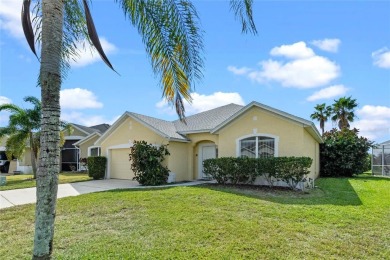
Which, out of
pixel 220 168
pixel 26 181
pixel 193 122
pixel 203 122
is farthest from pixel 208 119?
pixel 26 181

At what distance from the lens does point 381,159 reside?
2575 centimetres

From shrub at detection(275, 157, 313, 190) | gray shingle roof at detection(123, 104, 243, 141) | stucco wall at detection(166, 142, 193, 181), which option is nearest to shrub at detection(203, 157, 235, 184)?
shrub at detection(275, 157, 313, 190)

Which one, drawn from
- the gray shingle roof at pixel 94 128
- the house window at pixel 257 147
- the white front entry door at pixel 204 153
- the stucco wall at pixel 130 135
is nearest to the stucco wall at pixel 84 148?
the gray shingle roof at pixel 94 128

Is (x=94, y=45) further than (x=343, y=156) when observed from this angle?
No

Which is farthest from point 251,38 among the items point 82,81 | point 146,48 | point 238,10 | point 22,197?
point 22,197

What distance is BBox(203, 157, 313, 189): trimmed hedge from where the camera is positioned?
13836mm

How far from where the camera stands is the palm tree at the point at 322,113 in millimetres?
35500

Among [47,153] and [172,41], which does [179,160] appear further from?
[47,153]

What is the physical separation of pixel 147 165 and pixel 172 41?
38.3 ft

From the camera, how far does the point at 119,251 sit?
6.16 m

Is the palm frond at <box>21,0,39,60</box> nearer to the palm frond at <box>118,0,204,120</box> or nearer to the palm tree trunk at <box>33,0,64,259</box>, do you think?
the palm tree trunk at <box>33,0,64,259</box>

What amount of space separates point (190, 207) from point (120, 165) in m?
13.0

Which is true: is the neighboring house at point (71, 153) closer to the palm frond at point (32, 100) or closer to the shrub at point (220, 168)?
the palm frond at point (32, 100)

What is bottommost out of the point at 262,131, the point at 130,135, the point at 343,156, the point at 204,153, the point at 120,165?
the point at 120,165
